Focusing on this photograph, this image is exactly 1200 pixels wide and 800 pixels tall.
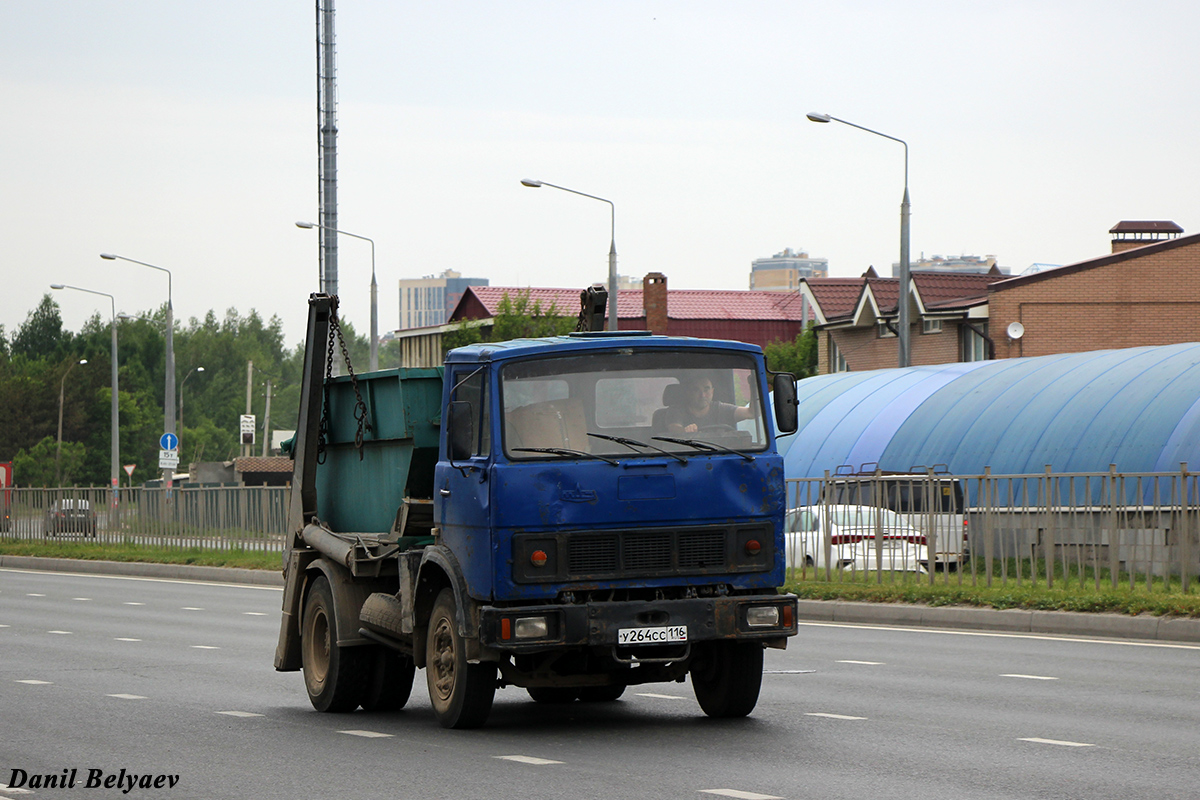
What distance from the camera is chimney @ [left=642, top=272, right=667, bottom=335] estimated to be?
44984mm

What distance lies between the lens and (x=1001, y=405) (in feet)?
107

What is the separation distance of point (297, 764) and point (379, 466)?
9.30ft

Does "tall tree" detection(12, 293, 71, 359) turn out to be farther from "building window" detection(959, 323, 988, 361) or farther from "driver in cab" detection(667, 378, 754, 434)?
"driver in cab" detection(667, 378, 754, 434)

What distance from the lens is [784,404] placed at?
1041 centimetres

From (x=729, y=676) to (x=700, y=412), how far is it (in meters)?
1.69

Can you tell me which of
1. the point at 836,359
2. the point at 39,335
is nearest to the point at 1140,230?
the point at 836,359

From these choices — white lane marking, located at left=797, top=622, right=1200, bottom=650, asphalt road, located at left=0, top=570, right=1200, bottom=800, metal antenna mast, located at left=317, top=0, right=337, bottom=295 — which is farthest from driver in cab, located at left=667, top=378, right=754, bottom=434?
metal antenna mast, located at left=317, top=0, right=337, bottom=295

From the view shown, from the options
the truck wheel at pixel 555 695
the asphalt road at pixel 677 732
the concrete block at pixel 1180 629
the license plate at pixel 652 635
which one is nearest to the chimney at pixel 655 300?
the concrete block at pixel 1180 629

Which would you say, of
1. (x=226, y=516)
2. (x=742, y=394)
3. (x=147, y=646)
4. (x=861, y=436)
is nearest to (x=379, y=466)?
(x=742, y=394)

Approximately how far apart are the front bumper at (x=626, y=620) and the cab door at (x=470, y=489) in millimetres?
258

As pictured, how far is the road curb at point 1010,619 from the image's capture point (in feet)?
53.7

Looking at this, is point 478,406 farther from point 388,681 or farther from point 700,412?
point 388,681

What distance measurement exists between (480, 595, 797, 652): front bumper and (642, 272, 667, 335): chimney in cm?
3429

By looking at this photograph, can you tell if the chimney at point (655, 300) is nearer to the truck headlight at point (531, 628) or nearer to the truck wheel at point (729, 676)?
the truck wheel at point (729, 676)
